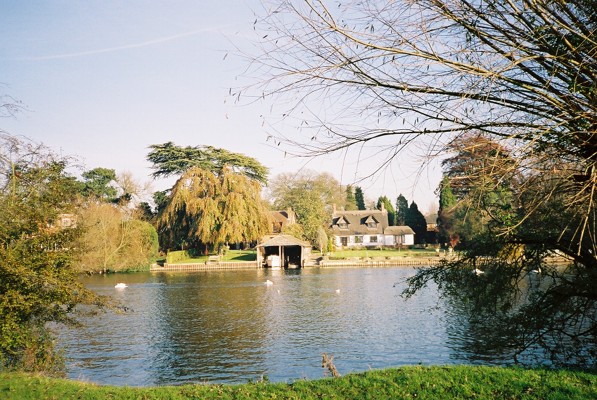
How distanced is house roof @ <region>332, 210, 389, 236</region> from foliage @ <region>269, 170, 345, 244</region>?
69.7 inches

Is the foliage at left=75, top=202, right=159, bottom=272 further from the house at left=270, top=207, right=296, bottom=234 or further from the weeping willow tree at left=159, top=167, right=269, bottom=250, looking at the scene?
the house at left=270, top=207, right=296, bottom=234

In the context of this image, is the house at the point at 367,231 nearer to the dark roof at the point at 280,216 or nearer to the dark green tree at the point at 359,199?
the dark roof at the point at 280,216

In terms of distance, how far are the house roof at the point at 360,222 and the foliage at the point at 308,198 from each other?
1770mm

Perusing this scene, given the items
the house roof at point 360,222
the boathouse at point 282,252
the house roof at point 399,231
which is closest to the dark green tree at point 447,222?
the house roof at point 399,231

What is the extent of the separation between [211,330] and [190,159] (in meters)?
46.0

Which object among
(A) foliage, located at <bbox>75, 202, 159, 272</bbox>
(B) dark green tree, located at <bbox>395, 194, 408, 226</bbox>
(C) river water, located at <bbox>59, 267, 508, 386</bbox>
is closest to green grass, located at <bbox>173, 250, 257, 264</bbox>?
(A) foliage, located at <bbox>75, 202, 159, 272</bbox>

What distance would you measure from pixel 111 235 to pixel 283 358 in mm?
39871

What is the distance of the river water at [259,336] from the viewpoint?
1430 cm

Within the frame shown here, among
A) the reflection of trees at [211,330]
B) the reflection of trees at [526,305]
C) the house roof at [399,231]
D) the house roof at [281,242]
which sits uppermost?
the house roof at [399,231]

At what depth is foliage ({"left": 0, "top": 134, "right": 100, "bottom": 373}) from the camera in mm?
10562

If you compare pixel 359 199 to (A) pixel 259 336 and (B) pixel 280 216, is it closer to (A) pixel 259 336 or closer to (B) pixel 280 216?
(B) pixel 280 216

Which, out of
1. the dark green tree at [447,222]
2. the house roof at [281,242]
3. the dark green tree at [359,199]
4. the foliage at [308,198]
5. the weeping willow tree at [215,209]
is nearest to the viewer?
the house roof at [281,242]

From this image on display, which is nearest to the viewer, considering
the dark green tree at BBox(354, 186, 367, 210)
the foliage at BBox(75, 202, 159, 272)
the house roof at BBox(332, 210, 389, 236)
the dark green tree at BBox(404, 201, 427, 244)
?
the foliage at BBox(75, 202, 159, 272)

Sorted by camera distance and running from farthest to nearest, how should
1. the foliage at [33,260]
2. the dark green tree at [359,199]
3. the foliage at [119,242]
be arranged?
the dark green tree at [359,199], the foliage at [119,242], the foliage at [33,260]
